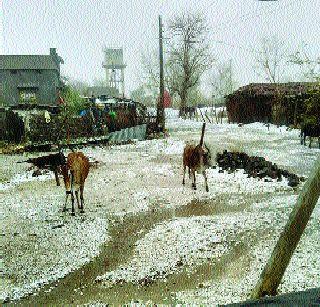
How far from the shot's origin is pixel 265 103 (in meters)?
39.1

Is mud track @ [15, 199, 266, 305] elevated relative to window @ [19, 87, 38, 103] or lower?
lower

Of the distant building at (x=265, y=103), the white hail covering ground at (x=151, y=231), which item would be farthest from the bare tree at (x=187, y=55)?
the white hail covering ground at (x=151, y=231)

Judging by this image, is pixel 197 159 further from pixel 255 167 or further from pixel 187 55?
pixel 187 55

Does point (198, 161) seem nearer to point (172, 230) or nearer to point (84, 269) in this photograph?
point (172, 230)

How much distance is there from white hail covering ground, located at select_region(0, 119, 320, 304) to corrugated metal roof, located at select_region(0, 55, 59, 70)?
3825 centimetres

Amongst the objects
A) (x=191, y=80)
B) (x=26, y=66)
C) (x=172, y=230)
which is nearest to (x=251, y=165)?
(x=172, y=230)

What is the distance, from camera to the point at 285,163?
574 inches

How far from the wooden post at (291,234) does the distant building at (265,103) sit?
1191 inches

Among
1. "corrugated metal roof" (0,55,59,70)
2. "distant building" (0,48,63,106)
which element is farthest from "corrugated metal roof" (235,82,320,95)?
"corrugated metal roof" (0,55,59,70)

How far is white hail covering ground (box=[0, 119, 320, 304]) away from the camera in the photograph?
5.27 meters

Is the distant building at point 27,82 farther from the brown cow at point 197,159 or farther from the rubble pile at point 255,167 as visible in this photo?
the brown cow at point 197,159

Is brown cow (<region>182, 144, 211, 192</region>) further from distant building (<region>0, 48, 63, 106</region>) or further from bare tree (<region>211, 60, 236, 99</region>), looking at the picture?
bare tree (<region>211, 60, 236, 99</region>)

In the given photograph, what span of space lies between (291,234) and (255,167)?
9.41 meters

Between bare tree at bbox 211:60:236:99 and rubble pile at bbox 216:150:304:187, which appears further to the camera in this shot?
bare tree at bbox 211:60:236:99
